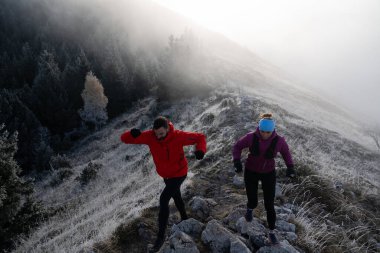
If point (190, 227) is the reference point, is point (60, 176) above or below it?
below

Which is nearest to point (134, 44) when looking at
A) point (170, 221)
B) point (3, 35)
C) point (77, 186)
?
point (3, 35)

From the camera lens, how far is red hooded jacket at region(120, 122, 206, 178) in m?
7.29

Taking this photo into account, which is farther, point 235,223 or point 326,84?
point 326,84

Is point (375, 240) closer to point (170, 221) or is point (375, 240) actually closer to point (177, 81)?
point (170, 221)

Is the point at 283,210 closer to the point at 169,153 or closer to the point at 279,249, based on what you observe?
the point at 279,249

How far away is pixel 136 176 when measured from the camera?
17.6 metres

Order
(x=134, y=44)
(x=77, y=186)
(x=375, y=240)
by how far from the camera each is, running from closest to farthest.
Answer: (x=375, y=240) → (x=77, y=186) → (x=134, y=44)

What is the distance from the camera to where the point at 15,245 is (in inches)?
456

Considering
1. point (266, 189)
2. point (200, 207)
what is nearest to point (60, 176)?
point (200, 207)

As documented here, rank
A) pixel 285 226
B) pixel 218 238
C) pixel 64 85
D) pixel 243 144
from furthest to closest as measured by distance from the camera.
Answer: pixel 64 85 → pixel 285 226 → pixel 243 144 → pixel 218 238

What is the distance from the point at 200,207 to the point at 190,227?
1101 mm

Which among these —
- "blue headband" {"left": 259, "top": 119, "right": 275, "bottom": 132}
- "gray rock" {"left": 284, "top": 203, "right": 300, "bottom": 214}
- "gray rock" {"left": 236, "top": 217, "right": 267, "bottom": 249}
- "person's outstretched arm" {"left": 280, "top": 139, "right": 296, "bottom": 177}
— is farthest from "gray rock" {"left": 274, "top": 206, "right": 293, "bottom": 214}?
"blue headband" {"left": 259, "top": 119, "right": 275, "bottom": 132}

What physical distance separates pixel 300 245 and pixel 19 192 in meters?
10.9

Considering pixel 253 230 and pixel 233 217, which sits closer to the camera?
pixel 253 230
